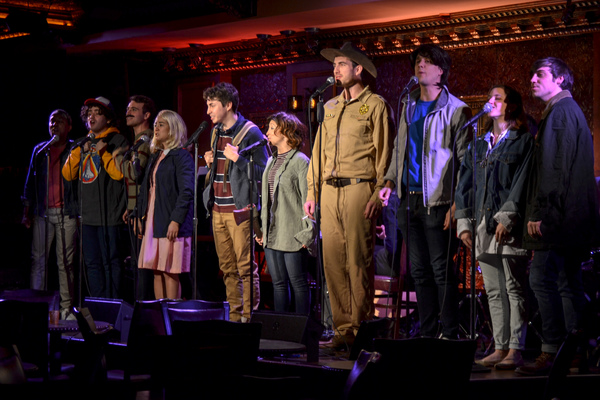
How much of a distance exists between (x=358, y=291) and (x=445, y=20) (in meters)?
3.85

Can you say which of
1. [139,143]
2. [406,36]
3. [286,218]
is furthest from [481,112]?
[406,36]

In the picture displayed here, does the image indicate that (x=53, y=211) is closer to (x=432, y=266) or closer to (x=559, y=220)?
(x=432, y=266)

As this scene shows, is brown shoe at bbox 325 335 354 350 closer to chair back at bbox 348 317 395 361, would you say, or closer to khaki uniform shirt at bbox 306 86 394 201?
Answer: chair back at bbox 348 317 395 361

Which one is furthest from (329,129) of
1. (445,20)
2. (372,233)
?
(445,20)

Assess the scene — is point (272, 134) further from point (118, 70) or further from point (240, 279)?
point (118, 70)

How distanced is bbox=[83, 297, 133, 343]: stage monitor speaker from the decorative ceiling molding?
430 cm

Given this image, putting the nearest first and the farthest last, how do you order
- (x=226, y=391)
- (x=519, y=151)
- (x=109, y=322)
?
(x=226, y=391)
(x=519, y=151)
(x=109, y=322)

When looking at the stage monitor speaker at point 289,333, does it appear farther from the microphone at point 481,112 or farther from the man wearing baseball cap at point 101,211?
the man wearing baseball cap at point 101,211

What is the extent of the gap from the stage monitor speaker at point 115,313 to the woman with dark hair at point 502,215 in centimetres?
238

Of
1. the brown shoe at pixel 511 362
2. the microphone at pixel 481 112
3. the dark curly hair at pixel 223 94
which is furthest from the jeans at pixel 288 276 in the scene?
the microphone at pixel 481 112

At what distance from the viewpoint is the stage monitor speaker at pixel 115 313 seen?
206 inches

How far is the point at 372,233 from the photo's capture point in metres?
4.94

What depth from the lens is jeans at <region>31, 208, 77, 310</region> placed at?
6965 mm

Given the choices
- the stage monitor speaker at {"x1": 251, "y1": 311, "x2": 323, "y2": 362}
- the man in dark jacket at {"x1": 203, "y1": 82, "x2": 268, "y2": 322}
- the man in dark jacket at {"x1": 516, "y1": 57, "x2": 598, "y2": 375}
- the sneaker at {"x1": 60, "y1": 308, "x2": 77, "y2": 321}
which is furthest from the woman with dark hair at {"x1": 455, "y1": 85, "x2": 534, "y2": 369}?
the sneaker at {"x1": 60, "y1": 308, "x2": 77, "y2": 321}
